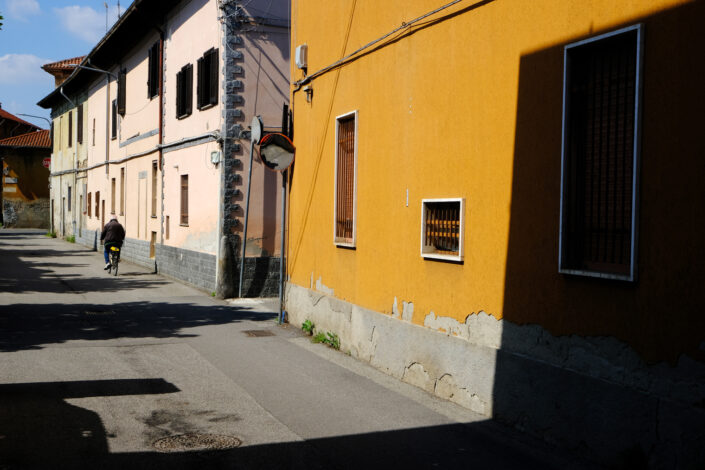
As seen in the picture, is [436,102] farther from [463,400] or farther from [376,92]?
[463,400]

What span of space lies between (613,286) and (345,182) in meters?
5.69

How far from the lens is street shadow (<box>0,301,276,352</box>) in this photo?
11.0 meters

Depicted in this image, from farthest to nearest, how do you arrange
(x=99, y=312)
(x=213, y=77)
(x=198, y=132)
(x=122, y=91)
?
(x=122, y=91) → (x=198, y=132) → (x=213, y=77) → (x=99, y=312)

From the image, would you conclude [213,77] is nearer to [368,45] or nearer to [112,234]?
[112,234]

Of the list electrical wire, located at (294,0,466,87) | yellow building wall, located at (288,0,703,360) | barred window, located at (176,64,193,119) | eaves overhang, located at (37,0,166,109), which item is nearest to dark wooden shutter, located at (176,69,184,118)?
barred window, located at (176,64,193,119)

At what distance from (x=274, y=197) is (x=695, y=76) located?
12694mm

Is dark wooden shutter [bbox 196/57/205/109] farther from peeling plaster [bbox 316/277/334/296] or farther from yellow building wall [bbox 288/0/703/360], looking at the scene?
peeling plaster [bbox 316/277/334/296]

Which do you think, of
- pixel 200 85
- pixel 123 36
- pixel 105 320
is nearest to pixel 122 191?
pixel 123 36

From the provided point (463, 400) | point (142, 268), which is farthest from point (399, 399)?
point (142, 268)

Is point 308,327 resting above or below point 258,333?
above

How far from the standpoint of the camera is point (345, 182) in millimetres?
10727

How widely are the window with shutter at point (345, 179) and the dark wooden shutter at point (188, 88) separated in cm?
933

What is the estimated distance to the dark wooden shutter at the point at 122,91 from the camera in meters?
27.6

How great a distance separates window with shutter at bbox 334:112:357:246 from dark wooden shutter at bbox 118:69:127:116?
18905 millimetres
